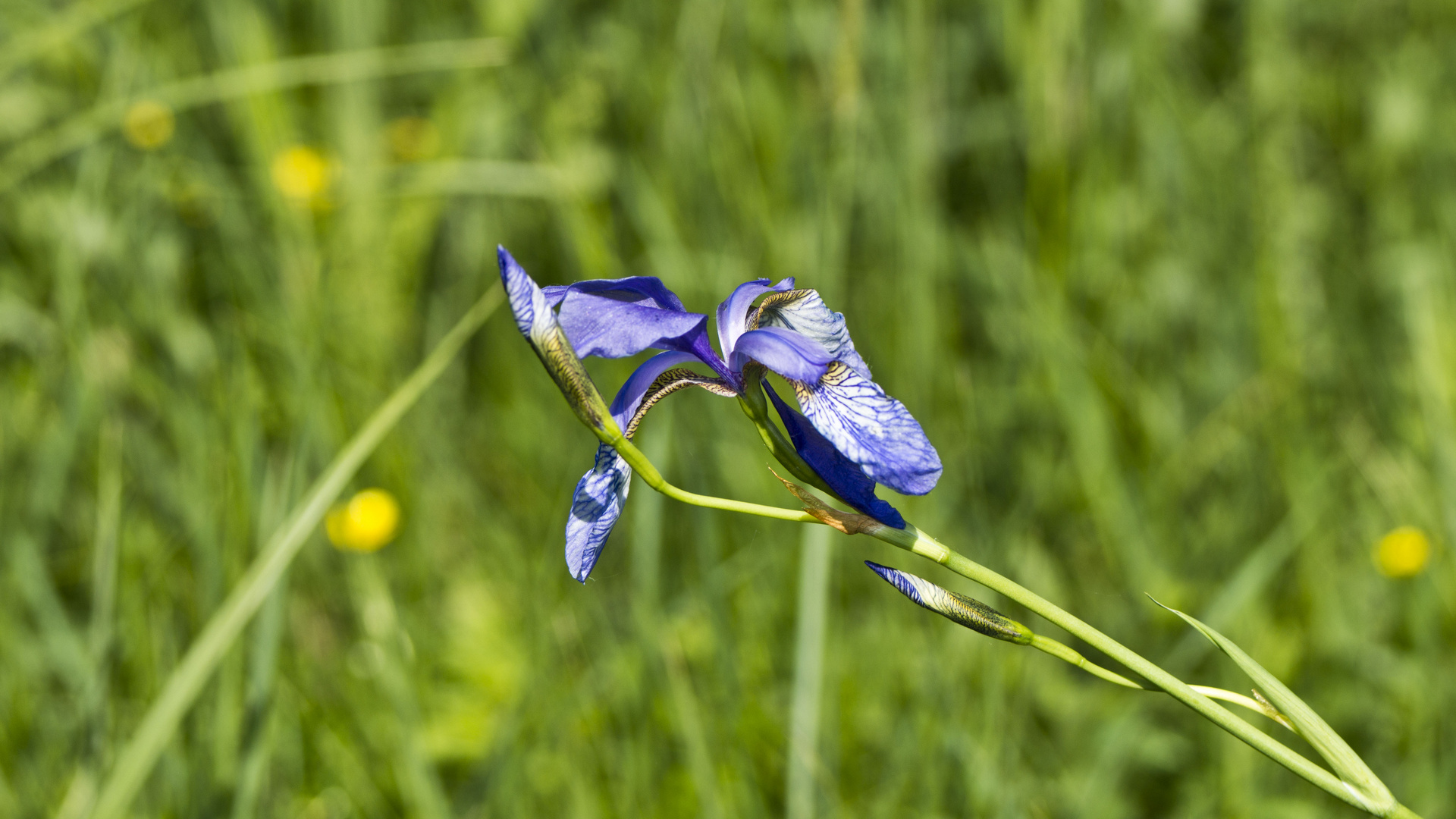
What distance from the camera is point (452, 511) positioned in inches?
79.9

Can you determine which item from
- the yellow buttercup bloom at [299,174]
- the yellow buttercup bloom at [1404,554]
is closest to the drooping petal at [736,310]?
the yellow buttercup bloom at [1404,554]

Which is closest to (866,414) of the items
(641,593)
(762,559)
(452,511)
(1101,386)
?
(641,593)

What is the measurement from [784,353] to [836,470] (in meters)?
0.08

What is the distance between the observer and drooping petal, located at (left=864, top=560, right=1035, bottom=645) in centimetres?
53

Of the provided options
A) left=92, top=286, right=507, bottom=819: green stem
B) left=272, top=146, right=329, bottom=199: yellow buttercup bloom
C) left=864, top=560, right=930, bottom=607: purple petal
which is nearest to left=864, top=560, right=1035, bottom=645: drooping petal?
left=864, top=560, right=930, bottom=607: purple petal

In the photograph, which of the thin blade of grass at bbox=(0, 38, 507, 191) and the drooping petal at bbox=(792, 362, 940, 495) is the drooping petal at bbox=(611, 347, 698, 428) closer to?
the drooping petal at bbox=(792, 362, 940, 495)

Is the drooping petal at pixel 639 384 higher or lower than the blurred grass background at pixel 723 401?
lower

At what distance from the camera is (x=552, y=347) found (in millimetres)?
507

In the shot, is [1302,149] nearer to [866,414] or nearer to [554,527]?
[554,527]

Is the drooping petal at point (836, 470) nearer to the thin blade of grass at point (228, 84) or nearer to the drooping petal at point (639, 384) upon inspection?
the drooping petal at point (639, 384)

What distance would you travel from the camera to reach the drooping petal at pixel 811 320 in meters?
0.61

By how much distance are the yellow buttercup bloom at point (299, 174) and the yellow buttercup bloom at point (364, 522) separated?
31.2 inches

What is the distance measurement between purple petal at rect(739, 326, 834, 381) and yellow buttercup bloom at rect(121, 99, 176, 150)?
1.90 m

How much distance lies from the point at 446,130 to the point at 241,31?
486mm
